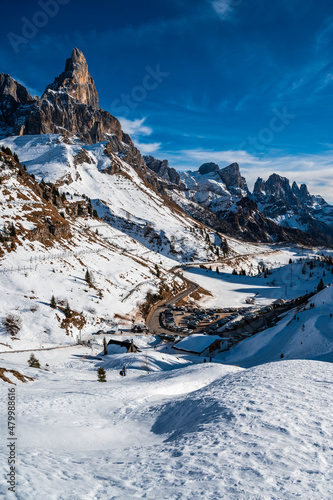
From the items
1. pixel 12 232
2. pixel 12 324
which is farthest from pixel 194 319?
pixel 12 232

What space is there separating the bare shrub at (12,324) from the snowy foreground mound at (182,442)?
2797 cm

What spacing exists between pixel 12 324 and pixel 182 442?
143ft

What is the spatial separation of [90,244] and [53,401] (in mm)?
79930

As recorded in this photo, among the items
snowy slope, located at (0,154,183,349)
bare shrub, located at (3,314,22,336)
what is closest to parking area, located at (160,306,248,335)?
snowy slope, located at (0,154,183,349)

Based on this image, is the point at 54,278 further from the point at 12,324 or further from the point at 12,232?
the point at 12,324

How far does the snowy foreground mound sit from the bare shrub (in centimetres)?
2797

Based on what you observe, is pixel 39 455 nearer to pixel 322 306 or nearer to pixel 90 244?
pixel 322 306

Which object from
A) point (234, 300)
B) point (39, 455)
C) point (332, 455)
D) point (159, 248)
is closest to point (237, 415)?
point (332, 455)

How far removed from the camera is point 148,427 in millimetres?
15656

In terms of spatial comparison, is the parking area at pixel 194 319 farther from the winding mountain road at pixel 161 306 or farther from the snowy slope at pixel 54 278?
the snowy slope at pixel 54 278

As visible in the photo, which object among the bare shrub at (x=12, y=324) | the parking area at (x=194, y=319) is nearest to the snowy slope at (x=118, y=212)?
the parking area at (x=194, y=319)

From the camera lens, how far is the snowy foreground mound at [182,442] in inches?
293

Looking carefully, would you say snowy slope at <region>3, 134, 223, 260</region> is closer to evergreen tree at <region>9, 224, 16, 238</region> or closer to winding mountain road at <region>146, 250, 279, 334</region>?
winding mountain road at <region>146, 250, 279, 334</region>

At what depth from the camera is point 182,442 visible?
11188mm
